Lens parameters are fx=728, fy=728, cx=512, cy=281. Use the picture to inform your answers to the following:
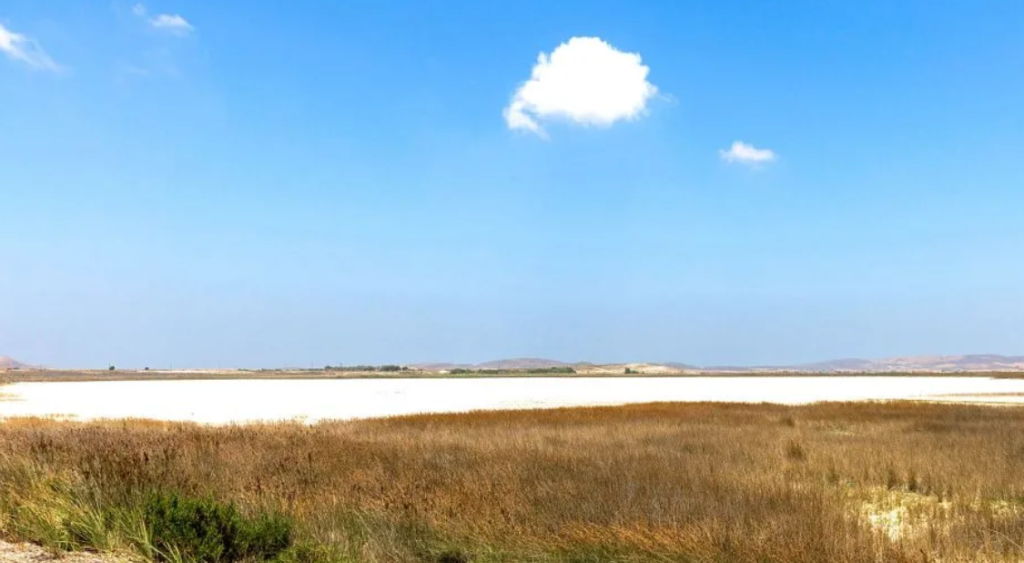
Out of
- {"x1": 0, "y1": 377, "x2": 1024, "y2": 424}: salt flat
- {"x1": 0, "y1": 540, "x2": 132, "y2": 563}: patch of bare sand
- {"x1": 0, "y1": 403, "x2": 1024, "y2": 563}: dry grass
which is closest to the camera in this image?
{"x1": 0, "y1": 540, "x2": 132, "y2": 563}: patch of bare sand

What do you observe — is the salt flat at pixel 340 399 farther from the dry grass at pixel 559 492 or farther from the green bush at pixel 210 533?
the green bush at pixel 210 533

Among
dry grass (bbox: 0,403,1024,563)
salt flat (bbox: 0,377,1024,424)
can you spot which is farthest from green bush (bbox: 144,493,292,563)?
salt flat (bbox: 0,377,1024,424)

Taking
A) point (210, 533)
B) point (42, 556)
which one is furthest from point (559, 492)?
point (42, 556)

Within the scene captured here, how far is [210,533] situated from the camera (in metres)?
6.84

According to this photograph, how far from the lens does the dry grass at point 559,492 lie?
7.12 metres

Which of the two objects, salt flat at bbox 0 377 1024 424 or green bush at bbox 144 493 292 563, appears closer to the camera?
green bush at bbox 144 493 292 563

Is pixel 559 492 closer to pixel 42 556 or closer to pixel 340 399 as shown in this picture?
pixel 42 556

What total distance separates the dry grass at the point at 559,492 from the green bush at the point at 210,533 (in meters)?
0.31

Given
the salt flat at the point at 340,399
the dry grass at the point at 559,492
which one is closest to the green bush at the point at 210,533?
the dry grass at the point at 559,492

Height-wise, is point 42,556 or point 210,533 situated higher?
point 210,533

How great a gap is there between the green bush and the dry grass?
1.02ft

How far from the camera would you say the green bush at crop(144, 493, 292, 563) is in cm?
671

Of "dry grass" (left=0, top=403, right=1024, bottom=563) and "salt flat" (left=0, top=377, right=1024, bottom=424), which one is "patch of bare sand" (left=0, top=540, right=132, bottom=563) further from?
"salt flat" (left=0, top=377, right=1024, bottom=424)

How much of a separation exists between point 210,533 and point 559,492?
433 cm
